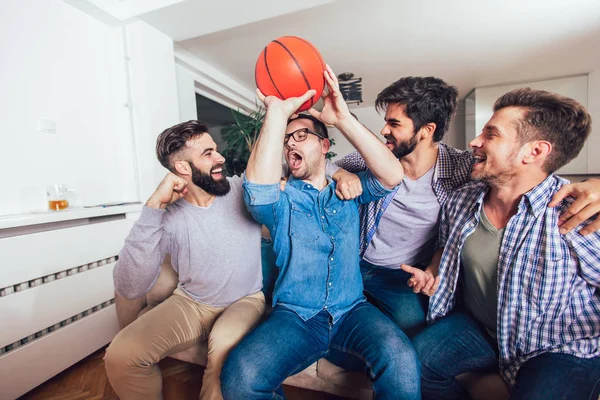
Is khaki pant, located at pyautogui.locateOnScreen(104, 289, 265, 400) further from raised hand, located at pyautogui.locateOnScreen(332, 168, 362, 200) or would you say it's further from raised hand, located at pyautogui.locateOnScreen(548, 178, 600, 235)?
raised hand, located at pyautogui.locateOnScreen(548, 178, 600, 235)

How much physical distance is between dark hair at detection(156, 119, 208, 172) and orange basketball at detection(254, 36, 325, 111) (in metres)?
0.57

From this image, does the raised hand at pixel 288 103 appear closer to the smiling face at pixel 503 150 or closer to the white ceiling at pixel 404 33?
the smiling face at pixel 503 150

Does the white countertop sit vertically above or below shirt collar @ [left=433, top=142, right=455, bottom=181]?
below

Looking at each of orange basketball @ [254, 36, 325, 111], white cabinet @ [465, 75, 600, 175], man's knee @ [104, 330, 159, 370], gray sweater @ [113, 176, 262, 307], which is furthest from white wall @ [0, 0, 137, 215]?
white cabinet @ [465, 75, 600, 175]

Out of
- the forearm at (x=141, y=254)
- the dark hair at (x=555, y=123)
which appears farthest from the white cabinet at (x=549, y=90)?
the forearm at (x=141, y=254)

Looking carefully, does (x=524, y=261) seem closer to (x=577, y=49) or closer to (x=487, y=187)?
(x=487, y=187)

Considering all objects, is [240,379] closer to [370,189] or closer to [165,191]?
[165,191]

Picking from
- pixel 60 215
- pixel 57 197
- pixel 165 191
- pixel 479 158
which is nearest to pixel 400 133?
pixel 479 158

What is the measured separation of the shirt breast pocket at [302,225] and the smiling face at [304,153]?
19 centimetres

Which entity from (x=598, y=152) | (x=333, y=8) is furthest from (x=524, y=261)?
(x=598, y=152)

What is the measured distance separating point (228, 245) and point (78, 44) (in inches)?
81.3

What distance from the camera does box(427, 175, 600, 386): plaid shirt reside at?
1035 mm

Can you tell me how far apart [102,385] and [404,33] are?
14.1 feet

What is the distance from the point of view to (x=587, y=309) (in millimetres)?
1060
